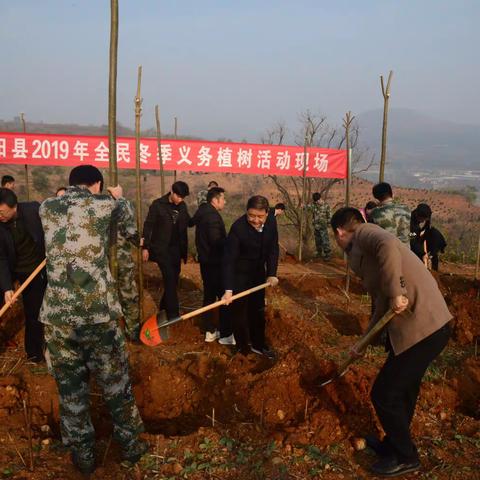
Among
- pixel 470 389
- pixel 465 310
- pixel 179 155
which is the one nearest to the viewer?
pixel 470 389

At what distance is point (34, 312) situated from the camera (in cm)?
380

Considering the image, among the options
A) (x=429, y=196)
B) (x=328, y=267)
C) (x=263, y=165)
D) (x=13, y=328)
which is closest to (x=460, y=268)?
(x=328, y=267)

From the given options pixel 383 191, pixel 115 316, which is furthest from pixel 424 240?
pixel 115 316

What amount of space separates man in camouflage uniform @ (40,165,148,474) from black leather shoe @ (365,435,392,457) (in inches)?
53.2

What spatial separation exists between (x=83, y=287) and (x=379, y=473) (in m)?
1.87

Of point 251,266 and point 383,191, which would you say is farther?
point 383,191

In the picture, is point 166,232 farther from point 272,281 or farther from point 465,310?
point 465,310

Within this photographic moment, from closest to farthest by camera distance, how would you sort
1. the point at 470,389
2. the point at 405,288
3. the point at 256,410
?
the point at 405,288, the point at 256,410, the point at 470,389

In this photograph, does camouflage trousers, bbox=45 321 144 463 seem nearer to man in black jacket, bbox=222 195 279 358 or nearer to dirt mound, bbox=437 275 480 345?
man in black jacket, bbox=222 195 279 358

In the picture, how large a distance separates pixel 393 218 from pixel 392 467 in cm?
227

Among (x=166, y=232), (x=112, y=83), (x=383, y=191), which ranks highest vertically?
(x=112, y=83)

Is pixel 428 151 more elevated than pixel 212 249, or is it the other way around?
pixel 428 151

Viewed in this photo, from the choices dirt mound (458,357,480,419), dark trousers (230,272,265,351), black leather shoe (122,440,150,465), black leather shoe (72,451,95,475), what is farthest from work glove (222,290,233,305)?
dirt mound (458,357,480,419)

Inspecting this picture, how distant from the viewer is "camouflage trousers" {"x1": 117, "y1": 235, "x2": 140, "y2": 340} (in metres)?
3.95
